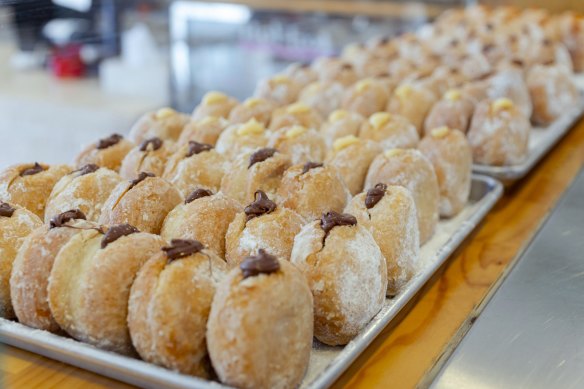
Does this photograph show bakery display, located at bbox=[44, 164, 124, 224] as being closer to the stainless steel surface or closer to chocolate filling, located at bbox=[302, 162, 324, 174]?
chocolate filling, located at bbox=[302, 162, 324, 174]

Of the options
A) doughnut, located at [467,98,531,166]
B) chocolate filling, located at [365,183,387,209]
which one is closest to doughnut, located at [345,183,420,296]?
chocolate filling, located at [365,183,387,209]

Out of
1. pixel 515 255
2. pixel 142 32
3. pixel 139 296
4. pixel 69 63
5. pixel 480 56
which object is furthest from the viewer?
pixel 69 63

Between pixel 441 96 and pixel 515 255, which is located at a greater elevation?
pixel 441 96

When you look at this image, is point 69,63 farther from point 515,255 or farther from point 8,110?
point 515,255

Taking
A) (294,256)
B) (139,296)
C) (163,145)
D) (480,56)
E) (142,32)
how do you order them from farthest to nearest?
(142,32)
(480,56)
(163,145)
(294,256)
(139,296)

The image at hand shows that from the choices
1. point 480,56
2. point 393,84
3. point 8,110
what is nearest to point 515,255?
point 393,84

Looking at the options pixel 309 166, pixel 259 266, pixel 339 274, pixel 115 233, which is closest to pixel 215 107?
pixel 309 166
